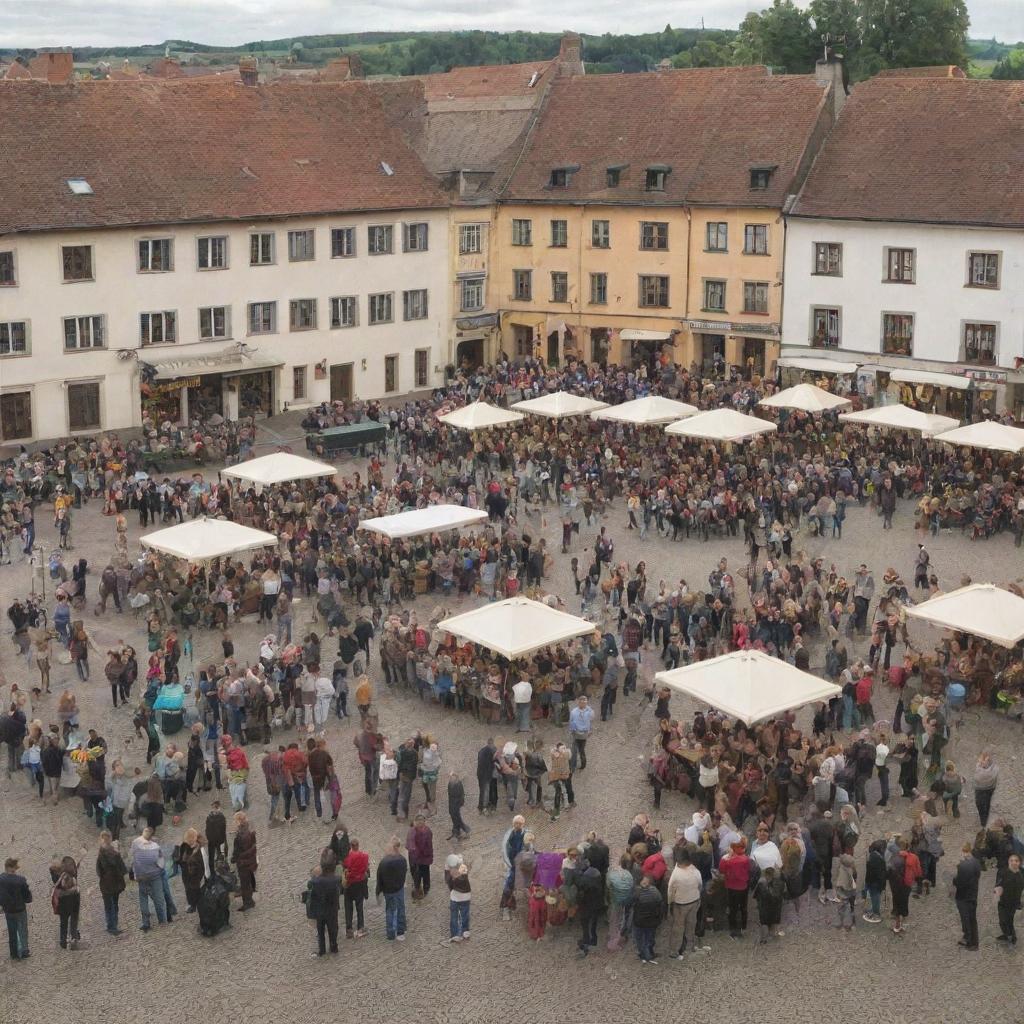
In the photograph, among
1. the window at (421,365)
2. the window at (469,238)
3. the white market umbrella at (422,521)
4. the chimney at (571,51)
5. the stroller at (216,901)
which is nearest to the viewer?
the stroller at (216,901)

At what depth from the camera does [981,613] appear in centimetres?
2522

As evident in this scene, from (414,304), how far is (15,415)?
1499 cm

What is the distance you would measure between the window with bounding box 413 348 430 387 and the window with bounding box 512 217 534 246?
5.52 metres

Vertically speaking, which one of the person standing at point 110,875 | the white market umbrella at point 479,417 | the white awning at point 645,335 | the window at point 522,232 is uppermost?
the window at point 522,232

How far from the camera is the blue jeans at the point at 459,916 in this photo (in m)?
18.1

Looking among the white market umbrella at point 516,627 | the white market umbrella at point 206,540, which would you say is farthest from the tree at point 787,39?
the white market umbrella at point 516,627

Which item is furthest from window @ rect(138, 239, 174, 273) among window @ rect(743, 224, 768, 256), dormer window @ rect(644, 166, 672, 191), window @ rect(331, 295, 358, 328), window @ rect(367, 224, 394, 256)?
window @ rect(743, 224, 768, 256)

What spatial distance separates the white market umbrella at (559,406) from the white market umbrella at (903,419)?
23.2 feet

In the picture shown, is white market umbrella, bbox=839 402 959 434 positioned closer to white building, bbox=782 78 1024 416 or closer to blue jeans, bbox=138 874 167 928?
white building, bbox=782 78 1024 416

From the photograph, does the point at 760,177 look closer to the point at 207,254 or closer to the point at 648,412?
the point at 648,412

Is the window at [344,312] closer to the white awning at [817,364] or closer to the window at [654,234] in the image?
the window at [654,234]

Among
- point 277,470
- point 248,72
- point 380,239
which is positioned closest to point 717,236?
point 380,239

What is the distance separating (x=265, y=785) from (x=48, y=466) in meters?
20.4

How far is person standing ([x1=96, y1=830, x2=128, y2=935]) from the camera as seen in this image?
18.0 meters
